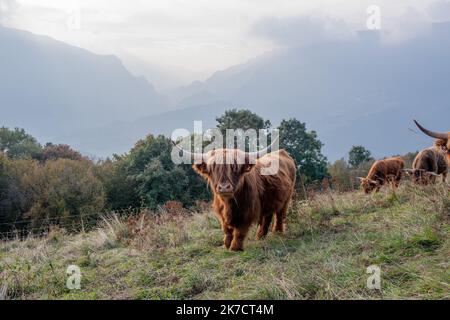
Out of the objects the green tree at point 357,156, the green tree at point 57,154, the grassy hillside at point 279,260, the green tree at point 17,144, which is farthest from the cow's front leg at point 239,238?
the green tree at point 357,156

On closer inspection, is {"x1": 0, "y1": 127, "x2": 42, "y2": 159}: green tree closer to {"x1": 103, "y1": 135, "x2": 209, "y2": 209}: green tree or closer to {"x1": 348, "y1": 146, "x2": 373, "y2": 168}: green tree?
{"x1": 103, "y1": 135, "x2": 209, "y2": 209}: green tree

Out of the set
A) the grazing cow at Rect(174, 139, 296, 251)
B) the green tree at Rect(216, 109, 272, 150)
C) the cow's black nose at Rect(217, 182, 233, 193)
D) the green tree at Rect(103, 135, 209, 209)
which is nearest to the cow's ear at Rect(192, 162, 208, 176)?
the grazing cow at Rect(174, 139, 296, 251)

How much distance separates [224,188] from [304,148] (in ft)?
106

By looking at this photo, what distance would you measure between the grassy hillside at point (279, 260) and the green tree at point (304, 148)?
27991 mm

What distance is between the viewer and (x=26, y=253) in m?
6.57

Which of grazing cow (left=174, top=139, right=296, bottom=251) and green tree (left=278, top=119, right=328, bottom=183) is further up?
grazing cow (left=174, top=139, right=296, bottom=251)

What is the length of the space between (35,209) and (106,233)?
17.7 metres

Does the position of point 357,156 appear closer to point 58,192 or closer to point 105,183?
point 105,183

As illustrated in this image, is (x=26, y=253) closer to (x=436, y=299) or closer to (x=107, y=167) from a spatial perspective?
(x=436, y=299)

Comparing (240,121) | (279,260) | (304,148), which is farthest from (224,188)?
(240,121)

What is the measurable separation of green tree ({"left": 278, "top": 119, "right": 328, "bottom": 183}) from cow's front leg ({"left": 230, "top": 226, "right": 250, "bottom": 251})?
95.7ft

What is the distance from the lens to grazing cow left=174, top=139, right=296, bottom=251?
17.3 feet

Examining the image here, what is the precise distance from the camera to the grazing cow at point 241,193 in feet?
17.3
